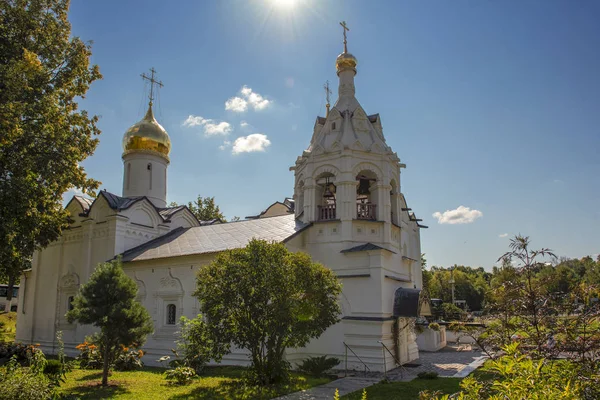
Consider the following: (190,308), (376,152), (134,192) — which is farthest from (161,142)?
(376,152)

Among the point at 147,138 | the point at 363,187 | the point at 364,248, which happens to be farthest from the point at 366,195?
the point at 147,138

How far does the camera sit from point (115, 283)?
11773mm

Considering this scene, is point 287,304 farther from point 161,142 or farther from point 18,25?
point 161,142

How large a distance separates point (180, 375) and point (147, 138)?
50.7 feet

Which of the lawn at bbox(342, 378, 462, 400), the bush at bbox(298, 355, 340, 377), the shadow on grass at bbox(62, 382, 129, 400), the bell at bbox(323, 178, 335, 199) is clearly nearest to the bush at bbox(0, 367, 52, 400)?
the shadow on grass at bbox(62, 382, 129, 400)

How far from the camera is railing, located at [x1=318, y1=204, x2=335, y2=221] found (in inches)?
672

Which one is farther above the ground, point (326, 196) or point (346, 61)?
point (346, 61)

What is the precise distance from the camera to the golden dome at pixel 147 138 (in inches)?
947

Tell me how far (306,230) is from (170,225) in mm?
8561

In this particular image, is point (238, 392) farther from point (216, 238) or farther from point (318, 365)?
point (216, 238)

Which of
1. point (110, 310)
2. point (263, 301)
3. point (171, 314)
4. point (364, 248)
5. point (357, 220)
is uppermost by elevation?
point (357, 220)

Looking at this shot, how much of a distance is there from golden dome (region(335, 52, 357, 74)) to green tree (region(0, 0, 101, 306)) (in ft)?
32.2

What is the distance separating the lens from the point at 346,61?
755 inches

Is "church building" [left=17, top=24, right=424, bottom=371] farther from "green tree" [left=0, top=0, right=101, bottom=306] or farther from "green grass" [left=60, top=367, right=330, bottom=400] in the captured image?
"green tree" [left=0, top=0, right=101, bottom=306]
